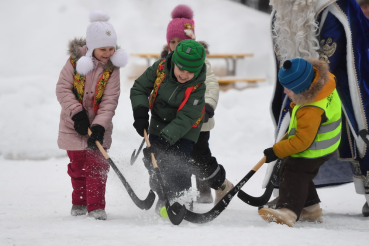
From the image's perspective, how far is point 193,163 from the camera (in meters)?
3.93

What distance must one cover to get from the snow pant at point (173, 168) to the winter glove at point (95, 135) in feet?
1.16

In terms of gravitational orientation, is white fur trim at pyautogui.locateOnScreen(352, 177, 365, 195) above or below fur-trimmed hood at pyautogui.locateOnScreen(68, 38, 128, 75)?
below

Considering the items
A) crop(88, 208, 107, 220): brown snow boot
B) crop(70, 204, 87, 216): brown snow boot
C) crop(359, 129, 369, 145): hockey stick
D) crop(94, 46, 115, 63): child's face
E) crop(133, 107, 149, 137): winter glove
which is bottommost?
crop(70, 204, 87, 216): brown snow boot

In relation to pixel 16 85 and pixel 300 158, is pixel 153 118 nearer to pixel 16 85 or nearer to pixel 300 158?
pixel 300 158

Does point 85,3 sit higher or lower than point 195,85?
higher

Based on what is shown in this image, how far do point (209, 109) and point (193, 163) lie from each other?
1.58 ft

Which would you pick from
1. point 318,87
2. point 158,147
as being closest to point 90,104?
point 158,147

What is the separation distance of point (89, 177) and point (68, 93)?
628mm

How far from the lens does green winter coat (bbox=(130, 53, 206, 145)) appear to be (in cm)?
331

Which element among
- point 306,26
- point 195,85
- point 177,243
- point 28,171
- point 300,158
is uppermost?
point 306,26

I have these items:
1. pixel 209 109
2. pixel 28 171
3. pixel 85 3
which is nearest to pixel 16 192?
pixel 28 171

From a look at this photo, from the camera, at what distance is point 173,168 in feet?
11.5

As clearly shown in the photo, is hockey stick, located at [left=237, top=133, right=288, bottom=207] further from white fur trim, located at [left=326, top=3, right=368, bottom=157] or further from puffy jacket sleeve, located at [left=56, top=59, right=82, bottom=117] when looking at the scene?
puffy jacket sleeve, located at [left=56, top=59, right=82, bottom=117]

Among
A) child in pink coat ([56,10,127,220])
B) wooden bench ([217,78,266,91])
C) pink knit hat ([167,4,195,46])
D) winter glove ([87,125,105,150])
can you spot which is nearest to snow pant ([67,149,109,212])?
child in pink coat ([56,10,127,220])
